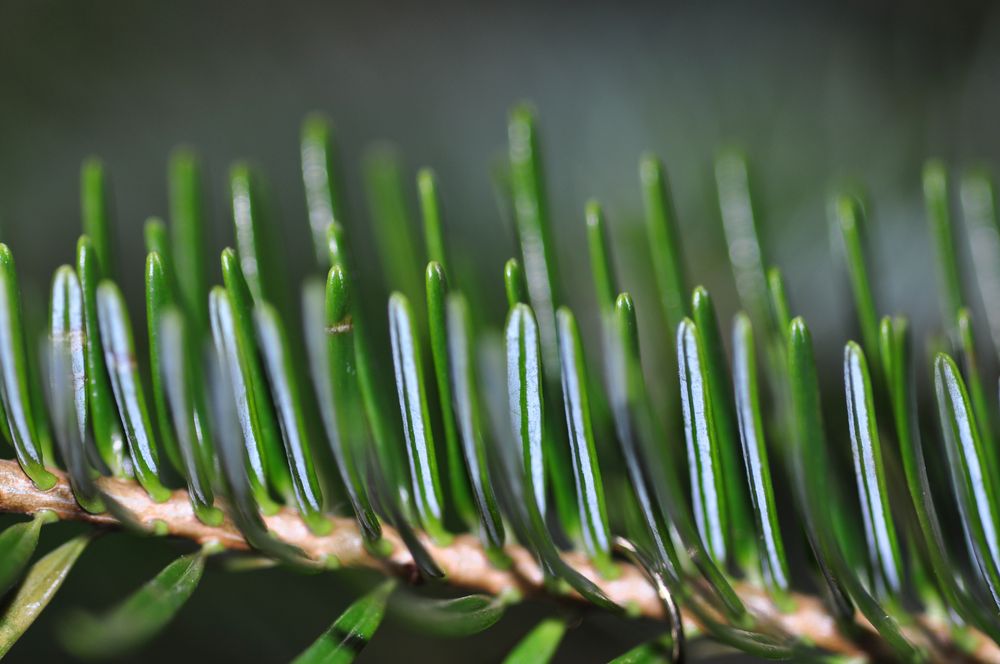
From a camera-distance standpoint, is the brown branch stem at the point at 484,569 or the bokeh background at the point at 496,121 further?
the bokeh background at the point at 496,121

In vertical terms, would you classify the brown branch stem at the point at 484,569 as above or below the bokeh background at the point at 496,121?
below

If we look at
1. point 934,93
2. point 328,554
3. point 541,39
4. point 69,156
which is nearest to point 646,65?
point 541,39

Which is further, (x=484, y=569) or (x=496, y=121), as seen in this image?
(x=496, y=121)

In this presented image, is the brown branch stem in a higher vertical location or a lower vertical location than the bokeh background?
lower

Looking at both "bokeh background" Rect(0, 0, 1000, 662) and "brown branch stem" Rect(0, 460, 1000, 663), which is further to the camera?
"bokeh background" Rect(0, 0, 1000, 662)

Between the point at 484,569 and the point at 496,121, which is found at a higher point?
the point at 496,121

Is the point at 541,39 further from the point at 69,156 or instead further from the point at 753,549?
the point at 753,549
